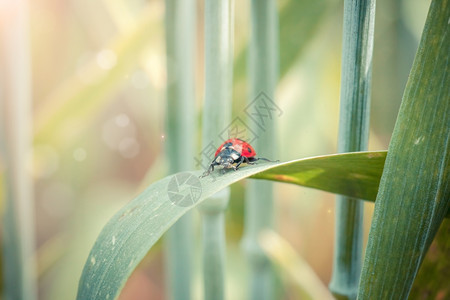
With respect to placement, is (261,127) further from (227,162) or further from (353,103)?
(353,103)

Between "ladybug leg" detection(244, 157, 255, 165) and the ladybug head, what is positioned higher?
the ladybug head

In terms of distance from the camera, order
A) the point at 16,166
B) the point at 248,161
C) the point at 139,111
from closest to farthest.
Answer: the point at 248,161, the point at 16,166, the point at 139,111

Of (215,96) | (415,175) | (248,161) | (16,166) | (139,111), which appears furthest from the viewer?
(139,111)

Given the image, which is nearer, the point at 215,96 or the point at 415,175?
the point at 415,175

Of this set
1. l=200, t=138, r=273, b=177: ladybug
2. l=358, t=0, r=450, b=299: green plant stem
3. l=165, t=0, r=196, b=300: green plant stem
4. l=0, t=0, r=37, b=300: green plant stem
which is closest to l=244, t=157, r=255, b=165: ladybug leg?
l=200, t=138, r=273, b=177: ladybug

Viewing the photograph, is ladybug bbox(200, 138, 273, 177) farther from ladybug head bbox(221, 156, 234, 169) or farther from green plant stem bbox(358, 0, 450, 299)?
green plant stem bbox(358, 0, 450, 299)

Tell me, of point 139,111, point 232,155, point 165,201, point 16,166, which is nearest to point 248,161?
point 232,155
